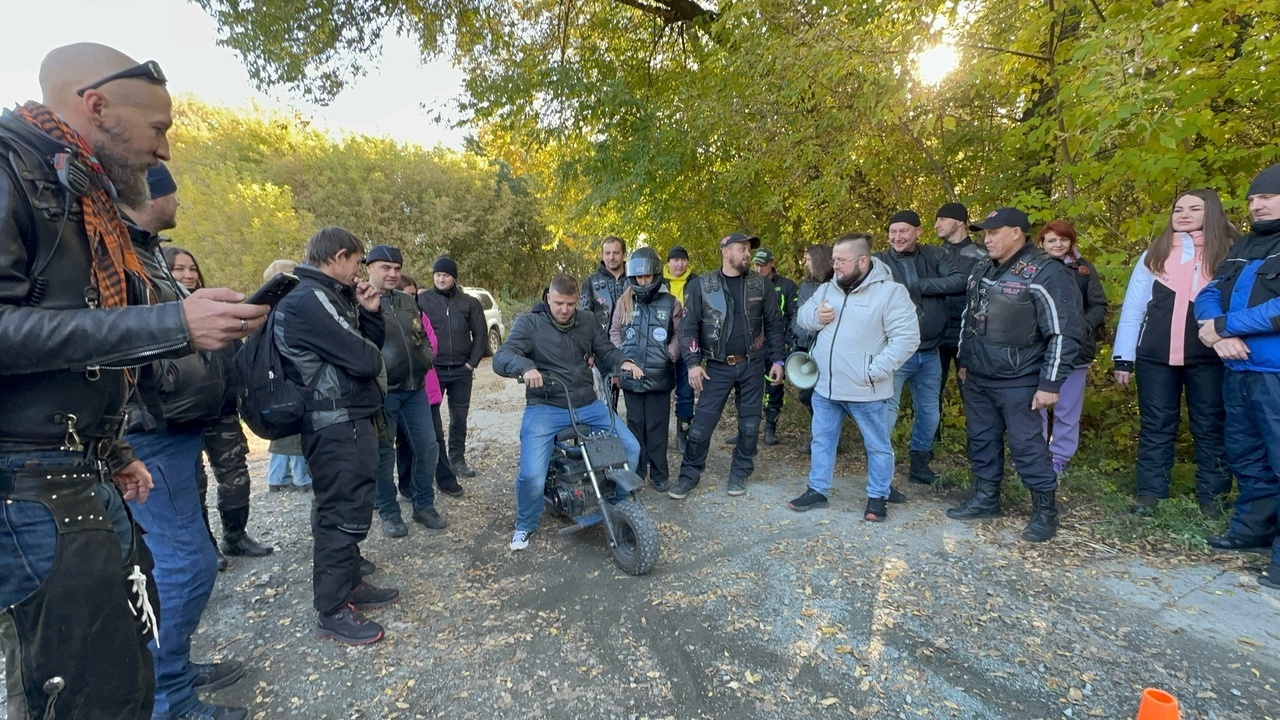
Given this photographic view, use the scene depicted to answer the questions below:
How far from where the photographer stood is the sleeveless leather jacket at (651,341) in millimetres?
4645

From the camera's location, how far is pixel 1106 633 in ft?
9.02

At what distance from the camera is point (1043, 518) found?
3742 mm

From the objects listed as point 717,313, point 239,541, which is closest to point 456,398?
point 239,541

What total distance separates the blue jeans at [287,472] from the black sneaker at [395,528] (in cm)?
138

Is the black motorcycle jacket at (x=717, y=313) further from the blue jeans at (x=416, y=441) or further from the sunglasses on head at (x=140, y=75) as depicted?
the sunglasses on head at (x=140, y=75)

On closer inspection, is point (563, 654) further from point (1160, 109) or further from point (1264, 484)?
point (1160, 109)

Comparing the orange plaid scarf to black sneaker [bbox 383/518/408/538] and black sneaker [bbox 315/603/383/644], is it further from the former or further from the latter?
black sneaker [bbox 383/518/408/538]

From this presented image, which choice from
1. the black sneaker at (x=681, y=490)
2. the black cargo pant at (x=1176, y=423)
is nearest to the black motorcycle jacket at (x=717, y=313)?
the black sneaker at (x=681, y=490)

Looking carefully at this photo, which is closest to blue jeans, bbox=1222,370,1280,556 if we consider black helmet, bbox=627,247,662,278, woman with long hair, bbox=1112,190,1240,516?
woman with long hair, bbox=1112,190,1240,516

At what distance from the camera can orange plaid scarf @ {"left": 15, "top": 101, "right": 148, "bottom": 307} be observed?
52.8 inches

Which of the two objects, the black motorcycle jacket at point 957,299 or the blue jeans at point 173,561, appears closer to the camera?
the blue jeans at point 173,561

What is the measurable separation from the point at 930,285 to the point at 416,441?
13.6 feet

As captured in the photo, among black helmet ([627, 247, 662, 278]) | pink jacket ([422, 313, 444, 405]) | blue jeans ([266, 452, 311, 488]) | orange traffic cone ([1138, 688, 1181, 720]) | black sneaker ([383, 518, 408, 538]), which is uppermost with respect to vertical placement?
black helmet ([627, 247, 662, 278])

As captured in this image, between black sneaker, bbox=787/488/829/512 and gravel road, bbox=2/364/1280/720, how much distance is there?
222mm
